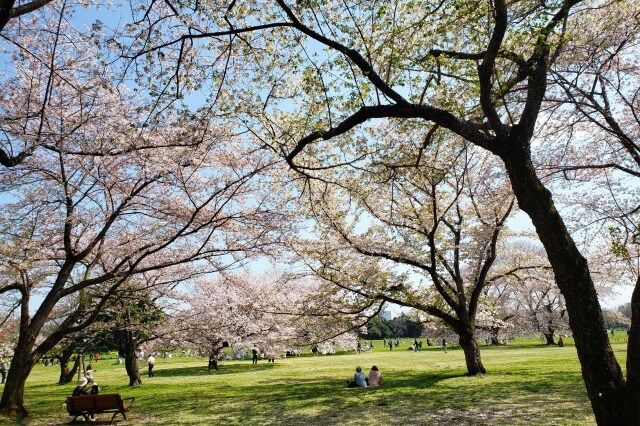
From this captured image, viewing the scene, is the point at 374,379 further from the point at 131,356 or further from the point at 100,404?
the point at 131,356

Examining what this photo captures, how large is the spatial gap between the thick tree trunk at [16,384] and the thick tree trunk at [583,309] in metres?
13.1

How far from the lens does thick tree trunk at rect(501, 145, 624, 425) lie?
5.41m

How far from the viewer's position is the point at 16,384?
38.8ft

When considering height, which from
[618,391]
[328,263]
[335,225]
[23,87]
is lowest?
[618,391]

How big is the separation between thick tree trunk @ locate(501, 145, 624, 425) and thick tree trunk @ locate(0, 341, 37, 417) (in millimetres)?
13070

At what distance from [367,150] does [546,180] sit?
288 inches

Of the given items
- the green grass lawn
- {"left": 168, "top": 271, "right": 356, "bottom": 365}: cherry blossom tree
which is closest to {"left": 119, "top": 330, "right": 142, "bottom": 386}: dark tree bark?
{"left": 168, "top": 271, "right": 356, "bottom": 365}: cherry blossom tree

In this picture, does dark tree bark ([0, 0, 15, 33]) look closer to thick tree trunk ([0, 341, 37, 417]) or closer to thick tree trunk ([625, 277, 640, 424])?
thick tree trunk ([625, 277, 640, 424])

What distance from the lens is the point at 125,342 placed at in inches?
846

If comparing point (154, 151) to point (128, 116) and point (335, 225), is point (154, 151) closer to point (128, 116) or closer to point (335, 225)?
point (128, 116)

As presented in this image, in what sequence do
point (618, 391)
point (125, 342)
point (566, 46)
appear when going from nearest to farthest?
point (618, 391), point (566, 46), point (125, 342)

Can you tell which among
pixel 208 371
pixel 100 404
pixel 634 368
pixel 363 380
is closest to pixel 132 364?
pixel 208 371

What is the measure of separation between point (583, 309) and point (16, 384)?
538 inches

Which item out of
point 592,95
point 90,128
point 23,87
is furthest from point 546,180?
point 23,87
